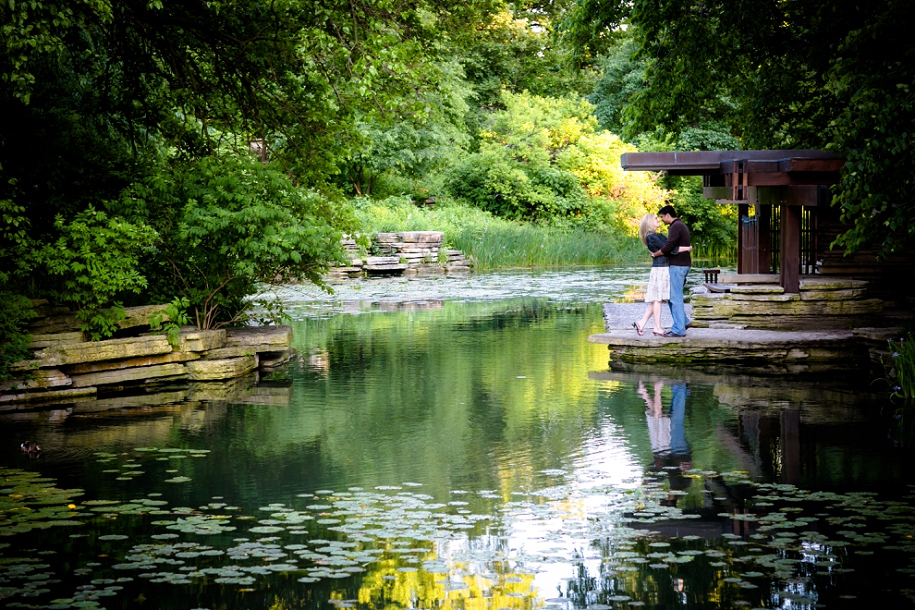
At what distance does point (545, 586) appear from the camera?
5.52 meters

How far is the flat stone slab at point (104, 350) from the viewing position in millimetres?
11898

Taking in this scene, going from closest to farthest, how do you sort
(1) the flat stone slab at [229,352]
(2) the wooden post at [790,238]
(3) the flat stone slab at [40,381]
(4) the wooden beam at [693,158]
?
(3) the flat stone slab at [40,381] → (1) the flat stone slab at [229,352] → (4) the wooden beam at [693,158] → (2) the wooden post at [790,238]

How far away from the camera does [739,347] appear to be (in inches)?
541

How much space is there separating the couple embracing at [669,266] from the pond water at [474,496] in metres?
1.11

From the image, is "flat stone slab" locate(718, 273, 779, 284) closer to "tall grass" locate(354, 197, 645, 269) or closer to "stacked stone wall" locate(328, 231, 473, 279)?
"stacked stone wall" locate(328, 231, 473, 279)

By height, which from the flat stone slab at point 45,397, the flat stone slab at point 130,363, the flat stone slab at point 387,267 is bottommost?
the flat stone slab at point 45,397

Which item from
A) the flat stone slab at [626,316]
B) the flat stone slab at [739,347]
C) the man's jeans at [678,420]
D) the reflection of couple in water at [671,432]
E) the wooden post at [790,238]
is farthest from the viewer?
the flat stone slab at [626,316]

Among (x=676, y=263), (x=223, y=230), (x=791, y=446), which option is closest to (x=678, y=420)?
(x=791, y=446)

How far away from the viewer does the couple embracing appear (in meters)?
14.5

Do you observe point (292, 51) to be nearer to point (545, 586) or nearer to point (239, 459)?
point (239, 459)

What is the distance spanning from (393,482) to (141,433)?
10.6ft

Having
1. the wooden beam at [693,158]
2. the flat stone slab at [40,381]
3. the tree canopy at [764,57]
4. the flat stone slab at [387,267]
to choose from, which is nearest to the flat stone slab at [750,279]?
the tree canopy at [764,57]

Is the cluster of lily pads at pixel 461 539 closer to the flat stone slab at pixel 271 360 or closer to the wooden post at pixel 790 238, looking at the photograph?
the flat stone slab at pixel 271 360

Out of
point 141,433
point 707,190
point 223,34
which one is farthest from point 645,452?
point 707,190
